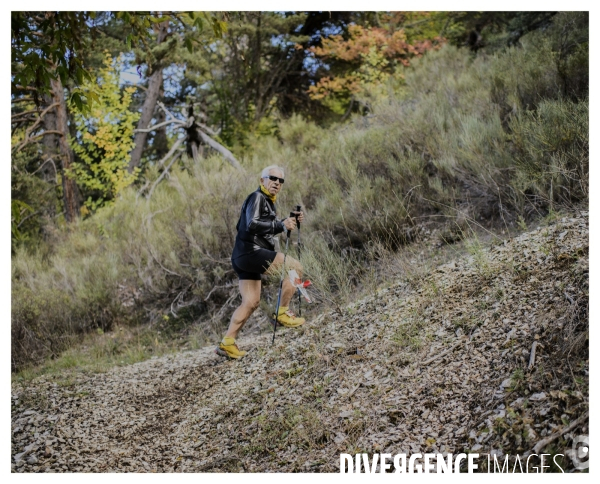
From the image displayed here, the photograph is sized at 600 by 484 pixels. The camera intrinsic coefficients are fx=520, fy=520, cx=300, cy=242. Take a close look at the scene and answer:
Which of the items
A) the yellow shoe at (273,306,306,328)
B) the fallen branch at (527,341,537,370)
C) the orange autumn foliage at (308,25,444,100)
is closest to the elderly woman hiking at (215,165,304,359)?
the yellow shoe at (273,306,306,328)

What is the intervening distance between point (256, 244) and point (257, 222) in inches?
10.7

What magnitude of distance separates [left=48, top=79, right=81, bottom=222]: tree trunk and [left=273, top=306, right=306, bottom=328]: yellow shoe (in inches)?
308

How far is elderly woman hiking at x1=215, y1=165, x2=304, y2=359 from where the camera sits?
510cm

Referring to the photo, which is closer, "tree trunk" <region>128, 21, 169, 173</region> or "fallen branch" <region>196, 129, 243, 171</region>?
"fallen branch" <region>196, 129, 243, 171</region>

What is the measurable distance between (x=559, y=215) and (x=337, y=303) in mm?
2409

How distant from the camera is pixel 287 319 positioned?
217 inches

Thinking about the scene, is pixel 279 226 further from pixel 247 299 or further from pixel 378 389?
pixel 378 389

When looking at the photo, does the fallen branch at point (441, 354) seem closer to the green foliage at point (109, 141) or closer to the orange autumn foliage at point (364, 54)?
the orange autumn foliage at point (364, 54)

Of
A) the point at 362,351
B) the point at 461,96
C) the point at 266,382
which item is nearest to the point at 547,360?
the point at 362,351

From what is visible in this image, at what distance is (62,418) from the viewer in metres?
4.68

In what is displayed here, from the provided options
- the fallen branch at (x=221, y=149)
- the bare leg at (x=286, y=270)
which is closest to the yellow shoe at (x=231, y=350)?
the bare leg at (x=286, y=270)

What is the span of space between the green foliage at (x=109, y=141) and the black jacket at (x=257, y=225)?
7.38 metres

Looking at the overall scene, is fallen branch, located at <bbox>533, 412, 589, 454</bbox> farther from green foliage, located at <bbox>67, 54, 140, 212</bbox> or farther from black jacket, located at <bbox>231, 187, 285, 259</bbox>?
green foliage, located at <bbox>67, 54, 140, 212</bbox>

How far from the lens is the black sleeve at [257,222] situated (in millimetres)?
5066
